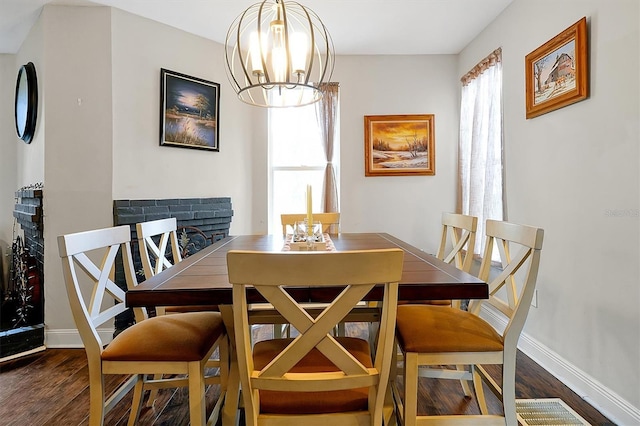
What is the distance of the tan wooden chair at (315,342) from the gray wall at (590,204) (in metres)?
1.48

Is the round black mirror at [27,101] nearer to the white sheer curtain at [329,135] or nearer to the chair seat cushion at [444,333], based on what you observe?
the white sheer curtain at [329,135]

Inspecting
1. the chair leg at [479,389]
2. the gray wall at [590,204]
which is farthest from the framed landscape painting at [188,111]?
the chair leg at [479,389]

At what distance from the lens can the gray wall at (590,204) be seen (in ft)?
5.58

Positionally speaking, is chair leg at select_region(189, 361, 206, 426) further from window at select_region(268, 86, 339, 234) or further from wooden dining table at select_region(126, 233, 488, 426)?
window at select_region(268, 86, 339, 234)

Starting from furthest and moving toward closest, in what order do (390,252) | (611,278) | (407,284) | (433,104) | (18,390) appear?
(433,104) < (18,390) < (611,278) < (407,284) < (390,252)

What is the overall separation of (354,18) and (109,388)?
10.2 feet

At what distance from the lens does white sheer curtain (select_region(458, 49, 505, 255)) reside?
112 inches

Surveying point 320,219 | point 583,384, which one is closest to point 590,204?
point 583,384

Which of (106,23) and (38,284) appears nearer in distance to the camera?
(106,23)

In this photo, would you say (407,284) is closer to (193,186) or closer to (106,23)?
(193,186)

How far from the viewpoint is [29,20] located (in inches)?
111

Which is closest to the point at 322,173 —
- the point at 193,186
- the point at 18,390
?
the point at 193,186

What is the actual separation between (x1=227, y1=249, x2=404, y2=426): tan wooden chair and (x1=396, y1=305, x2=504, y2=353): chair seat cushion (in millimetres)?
360

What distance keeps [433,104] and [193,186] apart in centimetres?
250
